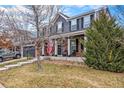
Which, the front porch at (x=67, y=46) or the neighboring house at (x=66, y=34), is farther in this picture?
the front porch at (x=67, y=46)

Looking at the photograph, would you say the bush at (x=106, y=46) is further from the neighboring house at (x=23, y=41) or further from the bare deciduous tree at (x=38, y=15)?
the neighboring house at (x=23, y=41)

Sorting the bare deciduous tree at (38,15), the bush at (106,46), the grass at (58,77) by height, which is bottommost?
the grass at (58,77)

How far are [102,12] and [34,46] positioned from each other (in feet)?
7.64

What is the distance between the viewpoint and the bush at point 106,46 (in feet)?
26.2

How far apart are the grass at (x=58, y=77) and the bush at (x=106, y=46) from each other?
0.31m

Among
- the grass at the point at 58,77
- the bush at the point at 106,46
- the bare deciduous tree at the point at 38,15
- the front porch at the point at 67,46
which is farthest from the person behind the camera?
the front porch at the point at 67,46

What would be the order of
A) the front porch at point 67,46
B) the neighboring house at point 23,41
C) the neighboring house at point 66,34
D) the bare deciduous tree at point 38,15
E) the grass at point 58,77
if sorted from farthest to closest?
the front porch at point 67,46 → the neighboring house at point 66,34 → the neighboring house at point 23,41 → the bare deciduous tree at point 38,15 → the grass at point 58,77

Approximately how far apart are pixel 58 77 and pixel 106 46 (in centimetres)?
201

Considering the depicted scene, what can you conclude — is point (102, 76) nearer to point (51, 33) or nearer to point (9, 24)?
point (51, 33)

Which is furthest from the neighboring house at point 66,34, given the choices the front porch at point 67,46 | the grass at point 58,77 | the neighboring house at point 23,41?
the grass at point 58,77

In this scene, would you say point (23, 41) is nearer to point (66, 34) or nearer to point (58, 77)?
point (58, 77)

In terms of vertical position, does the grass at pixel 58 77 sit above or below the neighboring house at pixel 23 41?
below

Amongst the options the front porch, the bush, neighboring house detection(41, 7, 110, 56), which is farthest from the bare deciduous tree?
the bush
